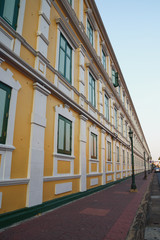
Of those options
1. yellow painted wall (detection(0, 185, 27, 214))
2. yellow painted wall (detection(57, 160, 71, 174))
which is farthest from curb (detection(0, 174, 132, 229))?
yellow painted wall (detection(57, 160, 71, 174))

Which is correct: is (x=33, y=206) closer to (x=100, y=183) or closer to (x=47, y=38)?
(x=47, y=38)

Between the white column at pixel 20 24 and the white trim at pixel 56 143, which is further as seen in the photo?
the white trim at pixel 56 143

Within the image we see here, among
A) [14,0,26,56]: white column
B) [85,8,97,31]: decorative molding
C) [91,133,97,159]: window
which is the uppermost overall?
[85,8,97,31]: decorative molding

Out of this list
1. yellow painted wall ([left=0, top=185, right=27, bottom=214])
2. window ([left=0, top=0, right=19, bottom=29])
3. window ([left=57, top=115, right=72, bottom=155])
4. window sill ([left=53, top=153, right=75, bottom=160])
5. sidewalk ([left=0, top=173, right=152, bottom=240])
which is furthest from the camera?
window ([left=57, top=115, right=72, bottom=155])

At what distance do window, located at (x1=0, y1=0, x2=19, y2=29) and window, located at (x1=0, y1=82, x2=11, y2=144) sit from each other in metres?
2.00

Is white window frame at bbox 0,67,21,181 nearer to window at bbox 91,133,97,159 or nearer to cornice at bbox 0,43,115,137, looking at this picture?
cornice at bbox 0,43,115,137

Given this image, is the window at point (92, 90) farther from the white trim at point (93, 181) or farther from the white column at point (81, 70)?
the white trim at point (93, 181)

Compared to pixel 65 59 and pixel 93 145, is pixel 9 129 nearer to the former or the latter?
pixel 65 59

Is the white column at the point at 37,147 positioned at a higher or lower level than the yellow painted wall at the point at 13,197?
higher

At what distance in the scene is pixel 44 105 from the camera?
20.5 ft

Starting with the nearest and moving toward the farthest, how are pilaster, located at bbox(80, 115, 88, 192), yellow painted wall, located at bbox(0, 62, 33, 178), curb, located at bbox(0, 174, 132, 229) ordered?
curb, located at bbox(0, 174, 132, 229) < yellow painted wall, located at bbox(0, 62, 33, 178) < pilaster, located at bbox(80, 115, 88, 192)

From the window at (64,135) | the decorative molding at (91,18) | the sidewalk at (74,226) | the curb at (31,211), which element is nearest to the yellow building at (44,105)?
the window at (64,135)

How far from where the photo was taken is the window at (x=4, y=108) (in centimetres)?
460

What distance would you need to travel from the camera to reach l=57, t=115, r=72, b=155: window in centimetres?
730
